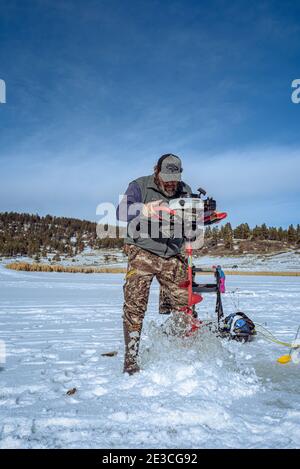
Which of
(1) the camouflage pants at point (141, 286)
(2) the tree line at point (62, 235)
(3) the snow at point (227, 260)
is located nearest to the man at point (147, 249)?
(1) the camouflage pants at point (141, 286)

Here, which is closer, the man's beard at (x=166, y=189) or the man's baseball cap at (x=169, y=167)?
the man's baseball cap at (x=169, y=167)

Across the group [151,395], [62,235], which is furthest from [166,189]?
[62,235]

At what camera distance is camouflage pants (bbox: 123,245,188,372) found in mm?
3377

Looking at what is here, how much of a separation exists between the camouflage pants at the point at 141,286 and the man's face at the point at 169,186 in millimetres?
649

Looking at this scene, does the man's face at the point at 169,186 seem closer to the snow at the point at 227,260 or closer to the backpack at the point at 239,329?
the backpack at the point at 239,329

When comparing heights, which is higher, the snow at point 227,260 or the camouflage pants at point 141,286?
the camouflage pants at point 141,286

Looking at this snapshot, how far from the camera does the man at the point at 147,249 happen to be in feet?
11.1

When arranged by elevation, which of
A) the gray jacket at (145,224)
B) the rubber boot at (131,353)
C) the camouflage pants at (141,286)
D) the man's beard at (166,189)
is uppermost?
the man's beard at (166,189)

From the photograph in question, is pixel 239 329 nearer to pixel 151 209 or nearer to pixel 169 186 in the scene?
pixel 169 186

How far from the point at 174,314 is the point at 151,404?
1.28 meters

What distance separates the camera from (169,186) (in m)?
3.64

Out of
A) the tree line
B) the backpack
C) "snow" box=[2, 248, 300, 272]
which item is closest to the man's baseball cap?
the backpack
